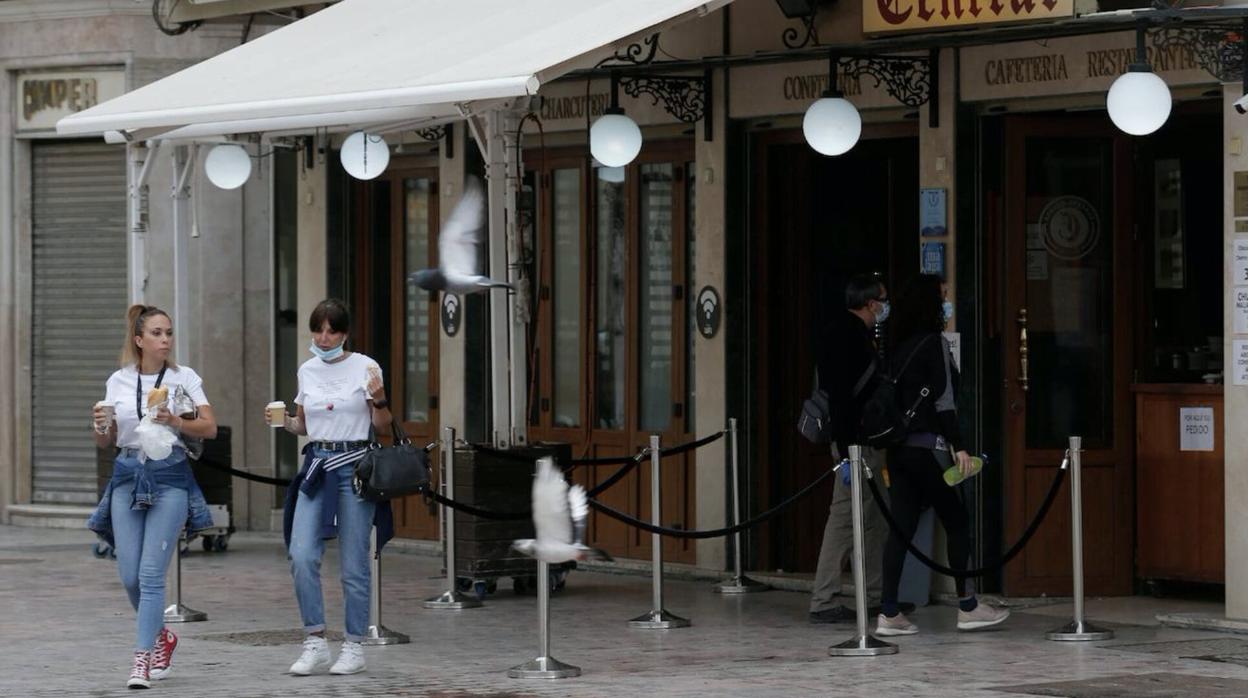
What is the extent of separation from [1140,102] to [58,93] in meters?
10.6

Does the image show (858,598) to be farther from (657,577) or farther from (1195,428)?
(1195,428)

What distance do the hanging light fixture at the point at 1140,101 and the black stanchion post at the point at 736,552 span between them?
12.3ft

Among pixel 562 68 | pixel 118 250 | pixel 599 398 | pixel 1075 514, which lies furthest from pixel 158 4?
pixel 1075 514

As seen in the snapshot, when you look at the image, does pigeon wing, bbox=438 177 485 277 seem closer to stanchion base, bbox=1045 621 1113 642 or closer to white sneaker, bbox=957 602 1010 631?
white sneaker, bbox=957 602 1010 631

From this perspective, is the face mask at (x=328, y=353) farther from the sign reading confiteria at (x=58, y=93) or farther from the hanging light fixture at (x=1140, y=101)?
the sign reading confiteria at (x=58, y=93)

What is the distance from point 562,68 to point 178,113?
236 cm

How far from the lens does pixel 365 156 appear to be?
14828 millimetres

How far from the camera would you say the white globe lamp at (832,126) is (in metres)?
12.2

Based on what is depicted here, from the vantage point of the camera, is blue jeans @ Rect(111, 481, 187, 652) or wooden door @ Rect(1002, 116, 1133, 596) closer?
blue jeans @ Rect(111, 481, 187, 652)

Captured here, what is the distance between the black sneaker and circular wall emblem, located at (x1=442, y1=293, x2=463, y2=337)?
15.2 ft

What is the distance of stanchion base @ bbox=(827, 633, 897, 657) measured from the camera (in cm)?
1087

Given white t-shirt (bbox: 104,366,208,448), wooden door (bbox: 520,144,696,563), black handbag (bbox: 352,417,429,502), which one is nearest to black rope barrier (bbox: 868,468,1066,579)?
black handbag (bbox: 352,417,429,502)

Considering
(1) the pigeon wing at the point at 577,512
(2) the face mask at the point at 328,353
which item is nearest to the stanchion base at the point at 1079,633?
(1) the pigeon wing at the point at 577,512

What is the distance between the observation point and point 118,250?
1898cm
